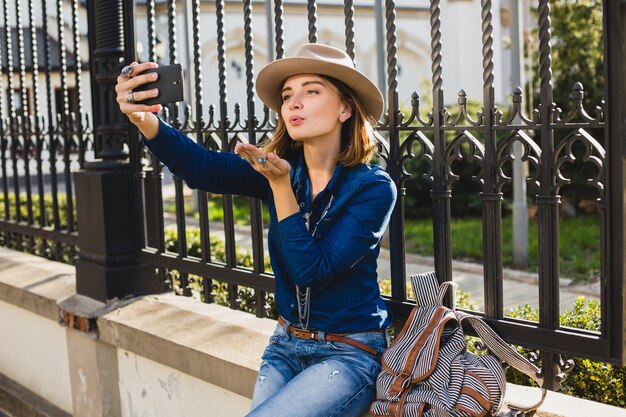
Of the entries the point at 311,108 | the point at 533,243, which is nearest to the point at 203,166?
the point at 311,108

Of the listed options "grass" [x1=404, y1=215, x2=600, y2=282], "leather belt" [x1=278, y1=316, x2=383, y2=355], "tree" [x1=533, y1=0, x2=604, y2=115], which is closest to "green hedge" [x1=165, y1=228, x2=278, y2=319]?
"leather belt" [x1=278, y1=316, x2=383, y2=355]

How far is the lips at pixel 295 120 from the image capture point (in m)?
2.66

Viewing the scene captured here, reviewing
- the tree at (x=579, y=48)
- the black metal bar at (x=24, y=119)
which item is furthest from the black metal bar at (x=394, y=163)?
the tree at (x=579, y=48)

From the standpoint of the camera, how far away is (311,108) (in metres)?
2.67

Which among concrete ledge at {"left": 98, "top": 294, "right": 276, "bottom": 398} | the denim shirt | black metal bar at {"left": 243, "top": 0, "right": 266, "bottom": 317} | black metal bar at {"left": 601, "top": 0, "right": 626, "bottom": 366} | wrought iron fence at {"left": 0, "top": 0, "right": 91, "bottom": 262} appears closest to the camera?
black metal bar at {"left": 601, "top": 0, "right": 626, "bottom": 366}

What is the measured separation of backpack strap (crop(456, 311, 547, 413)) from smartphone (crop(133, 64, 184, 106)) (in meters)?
1.12

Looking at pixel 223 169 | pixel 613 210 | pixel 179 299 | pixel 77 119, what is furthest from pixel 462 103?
pixel 77 119

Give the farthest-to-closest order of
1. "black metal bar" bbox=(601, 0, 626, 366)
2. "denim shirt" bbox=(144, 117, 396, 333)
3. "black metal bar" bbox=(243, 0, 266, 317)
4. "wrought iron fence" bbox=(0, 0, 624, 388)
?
1. "black metal bar" bbox=(243, 0, 266, 317)
2. "denim shirt" bbox=(144, 117, 396, 333)
3. "wrought iron fence" bbox=(0, 0, 624, 388)
4. "black metal bar" bbox=(601, 0, 626, 366)

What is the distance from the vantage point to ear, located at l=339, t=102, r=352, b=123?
8.94 feet

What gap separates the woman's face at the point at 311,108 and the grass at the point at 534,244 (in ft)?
25.4

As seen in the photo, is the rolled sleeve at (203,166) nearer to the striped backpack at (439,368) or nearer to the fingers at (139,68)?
the fingers at (139,68)

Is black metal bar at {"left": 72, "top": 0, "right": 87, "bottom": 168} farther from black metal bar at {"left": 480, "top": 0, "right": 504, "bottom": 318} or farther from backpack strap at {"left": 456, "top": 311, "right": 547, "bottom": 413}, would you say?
backpack strap at {"left": 456, "top": 311, "right": 547, "bottom": 413}

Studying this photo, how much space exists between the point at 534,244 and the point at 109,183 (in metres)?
9.90

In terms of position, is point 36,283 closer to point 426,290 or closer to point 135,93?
point 135,93
